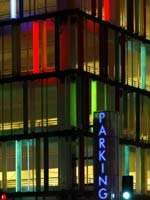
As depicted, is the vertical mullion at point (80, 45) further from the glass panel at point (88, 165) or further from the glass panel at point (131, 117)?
the glass panel at point (131, 117)

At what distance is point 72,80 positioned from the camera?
44.1m

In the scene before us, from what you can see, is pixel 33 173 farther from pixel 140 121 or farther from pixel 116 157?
pixel 116 157

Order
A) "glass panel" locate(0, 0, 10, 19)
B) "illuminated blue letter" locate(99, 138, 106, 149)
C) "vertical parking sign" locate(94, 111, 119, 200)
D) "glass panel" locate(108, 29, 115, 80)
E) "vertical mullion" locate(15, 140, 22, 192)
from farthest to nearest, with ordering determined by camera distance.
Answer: "glass panel" locate(0, 0, 10, 19) → "glass panel" locate(108, 29, 115, 80) → "vertical mullion" locate(15, 140, 22, 192) → "illuminated blue letter" locate(99, 138, 106, 149) → "vertical parking sign" locate(94, 111, 119, 200)

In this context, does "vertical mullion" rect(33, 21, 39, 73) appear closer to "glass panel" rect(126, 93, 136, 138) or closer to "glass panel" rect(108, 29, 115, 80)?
"glass panel" rect(108, 29, 115, 80)

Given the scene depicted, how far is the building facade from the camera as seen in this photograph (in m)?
43.6

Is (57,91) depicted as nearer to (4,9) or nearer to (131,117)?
(131,117)

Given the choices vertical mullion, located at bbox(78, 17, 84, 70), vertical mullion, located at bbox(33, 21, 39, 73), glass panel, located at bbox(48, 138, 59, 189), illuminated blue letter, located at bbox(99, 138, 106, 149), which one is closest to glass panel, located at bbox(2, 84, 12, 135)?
vertical mullion, located at bbox(33, 21, 39, 73)

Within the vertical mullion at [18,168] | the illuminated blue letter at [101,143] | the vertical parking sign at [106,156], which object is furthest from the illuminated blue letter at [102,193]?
the vertical mullion at [18,168]

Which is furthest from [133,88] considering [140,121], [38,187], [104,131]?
[104,131]

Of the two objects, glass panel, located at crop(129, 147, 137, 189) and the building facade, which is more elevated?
the building facade

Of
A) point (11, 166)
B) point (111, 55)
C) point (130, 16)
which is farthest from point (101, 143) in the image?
point (130, 16)

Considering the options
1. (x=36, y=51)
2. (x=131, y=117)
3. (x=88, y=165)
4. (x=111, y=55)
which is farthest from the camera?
(x=131, y=117)

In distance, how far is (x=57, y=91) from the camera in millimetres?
44125

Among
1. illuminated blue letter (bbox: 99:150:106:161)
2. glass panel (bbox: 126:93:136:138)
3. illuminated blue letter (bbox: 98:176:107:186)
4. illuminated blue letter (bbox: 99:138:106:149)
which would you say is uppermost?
glass panel (bbox: 126:93:136:138)
